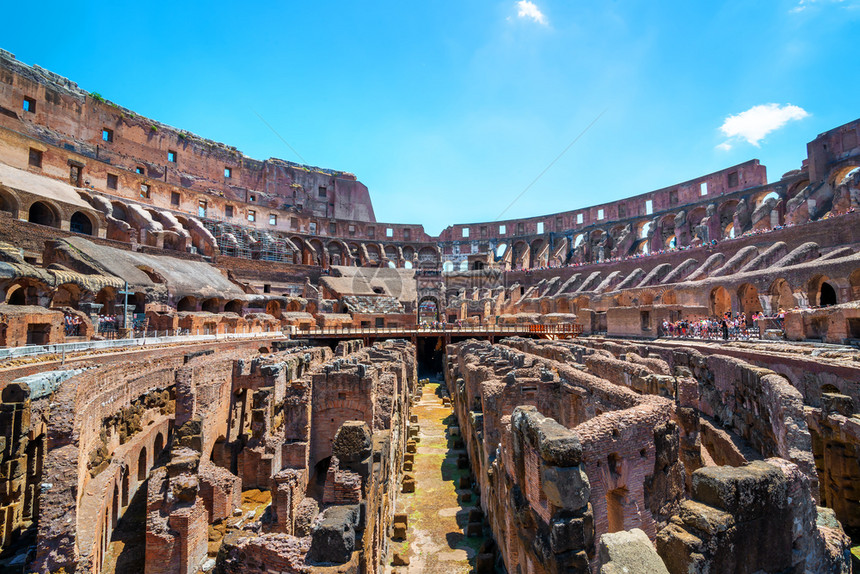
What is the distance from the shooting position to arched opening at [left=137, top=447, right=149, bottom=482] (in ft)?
34.6

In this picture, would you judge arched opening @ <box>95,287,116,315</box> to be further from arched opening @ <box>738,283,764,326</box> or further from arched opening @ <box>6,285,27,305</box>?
arched opening @ <box>738,283,764,326</box>

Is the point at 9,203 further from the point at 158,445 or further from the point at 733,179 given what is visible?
the point at 733,179

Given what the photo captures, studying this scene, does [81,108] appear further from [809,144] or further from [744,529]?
[809,144]

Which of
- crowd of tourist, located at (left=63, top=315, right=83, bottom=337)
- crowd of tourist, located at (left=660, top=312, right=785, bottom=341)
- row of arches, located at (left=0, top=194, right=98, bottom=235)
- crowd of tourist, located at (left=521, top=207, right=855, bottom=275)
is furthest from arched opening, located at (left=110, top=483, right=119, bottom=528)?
crowd of tourist, located at (left=521, top=207, right=855, bottom=275)

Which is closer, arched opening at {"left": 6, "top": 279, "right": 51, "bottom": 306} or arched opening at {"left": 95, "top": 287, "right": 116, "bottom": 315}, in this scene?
arched opening at {"left": 6, "top": 279, "right": 51, "bottom": 306}

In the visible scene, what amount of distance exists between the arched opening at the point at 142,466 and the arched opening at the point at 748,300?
3003 centimetres

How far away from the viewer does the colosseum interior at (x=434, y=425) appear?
14.9 feet

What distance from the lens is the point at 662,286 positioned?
104 feet

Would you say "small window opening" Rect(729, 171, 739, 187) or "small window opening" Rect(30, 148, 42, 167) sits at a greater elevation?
"small window opening" Rect(30, 148, 42, 167)

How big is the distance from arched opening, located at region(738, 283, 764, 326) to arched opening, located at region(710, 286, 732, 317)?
3.07ft

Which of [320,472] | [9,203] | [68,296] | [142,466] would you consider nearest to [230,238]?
[9,203]

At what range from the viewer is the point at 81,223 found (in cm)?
3825

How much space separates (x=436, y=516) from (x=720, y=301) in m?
28.4

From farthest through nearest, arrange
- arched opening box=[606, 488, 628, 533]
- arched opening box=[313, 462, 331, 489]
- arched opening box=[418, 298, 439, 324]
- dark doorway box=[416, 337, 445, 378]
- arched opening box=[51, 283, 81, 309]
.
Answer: arched opening box=[418, 298, 439, 324]
dark doorway box=[416, 337, 445, 378]
arched opening box=[51, 283, 81, 309]
arched opening box=[313, 462, 331, 489]
arched opening box=[606, 488, 628, 533]
